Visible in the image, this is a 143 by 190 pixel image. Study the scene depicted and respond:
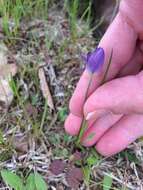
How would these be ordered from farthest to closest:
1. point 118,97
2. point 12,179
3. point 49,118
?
point 49,118 → point 12,179 → point 118,97

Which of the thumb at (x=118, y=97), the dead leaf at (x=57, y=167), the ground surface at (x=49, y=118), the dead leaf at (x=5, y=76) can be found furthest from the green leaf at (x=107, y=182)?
the dead leaf at (x=5, y=76)

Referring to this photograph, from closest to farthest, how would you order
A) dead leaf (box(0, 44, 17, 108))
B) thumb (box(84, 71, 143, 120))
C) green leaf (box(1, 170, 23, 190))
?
thumb (box(84, 71, 143, 120))
green leaf (box(1, 170, 23, 190))
dead leaf (box(0, 44, 17, 108))

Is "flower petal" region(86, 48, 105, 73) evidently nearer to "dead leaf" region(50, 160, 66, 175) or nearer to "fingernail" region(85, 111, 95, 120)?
"fingernail" region(85, 111, 95, 120)

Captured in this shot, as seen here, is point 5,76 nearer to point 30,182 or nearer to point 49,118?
point 49,118

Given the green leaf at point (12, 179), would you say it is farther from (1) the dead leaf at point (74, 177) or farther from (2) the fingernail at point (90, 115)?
(2) the fingernail at point (90, 115)

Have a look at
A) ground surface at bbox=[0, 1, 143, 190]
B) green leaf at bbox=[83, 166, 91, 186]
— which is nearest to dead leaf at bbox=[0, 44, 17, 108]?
ground surface at bbox=[0, 1, 143, 190]

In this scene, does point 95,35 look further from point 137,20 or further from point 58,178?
point 58,178

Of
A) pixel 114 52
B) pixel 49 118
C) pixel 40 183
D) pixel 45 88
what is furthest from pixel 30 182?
pixel 114 52
